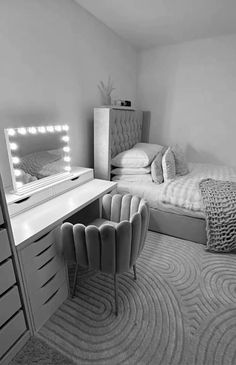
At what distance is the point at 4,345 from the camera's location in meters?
1.08

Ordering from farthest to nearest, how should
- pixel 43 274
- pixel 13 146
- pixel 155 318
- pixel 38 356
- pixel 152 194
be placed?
pixel 152 194 → pixel 13 146 → pixel 155 318 → pixel 43 274 → pixel 38 356

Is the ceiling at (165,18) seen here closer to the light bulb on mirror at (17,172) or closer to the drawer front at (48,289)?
the light bulb on mirror at (17,172)

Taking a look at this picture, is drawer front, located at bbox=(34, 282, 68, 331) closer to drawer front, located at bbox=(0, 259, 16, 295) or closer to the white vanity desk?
the white vanity desk

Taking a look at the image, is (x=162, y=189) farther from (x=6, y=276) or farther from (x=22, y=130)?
(x=6, y=276)

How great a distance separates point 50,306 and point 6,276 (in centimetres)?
49

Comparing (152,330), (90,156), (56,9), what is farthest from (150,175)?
(56,9)

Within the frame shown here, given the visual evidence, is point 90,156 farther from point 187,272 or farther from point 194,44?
point 194,44

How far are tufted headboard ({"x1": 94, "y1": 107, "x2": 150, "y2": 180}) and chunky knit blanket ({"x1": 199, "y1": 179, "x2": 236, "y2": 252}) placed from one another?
3.79 feet

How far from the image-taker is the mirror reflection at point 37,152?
150 cm

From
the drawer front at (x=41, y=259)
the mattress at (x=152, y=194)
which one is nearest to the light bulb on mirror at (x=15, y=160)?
the drawer front at (x=41, y=259)

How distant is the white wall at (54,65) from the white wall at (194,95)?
33.0 inches

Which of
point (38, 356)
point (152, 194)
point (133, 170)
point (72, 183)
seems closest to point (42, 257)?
point (38, 356)

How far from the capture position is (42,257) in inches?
48.8

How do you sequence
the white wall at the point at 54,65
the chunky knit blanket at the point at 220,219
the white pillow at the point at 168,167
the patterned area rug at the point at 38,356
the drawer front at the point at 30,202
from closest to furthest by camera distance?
the patterned area rug at the point at 38,356 → the drawer front at the point at 30,202 → the white wall at the point at 54,65 → the chunky knit blanket at the point at 220,219 → the white pillow at the point at 168,167
